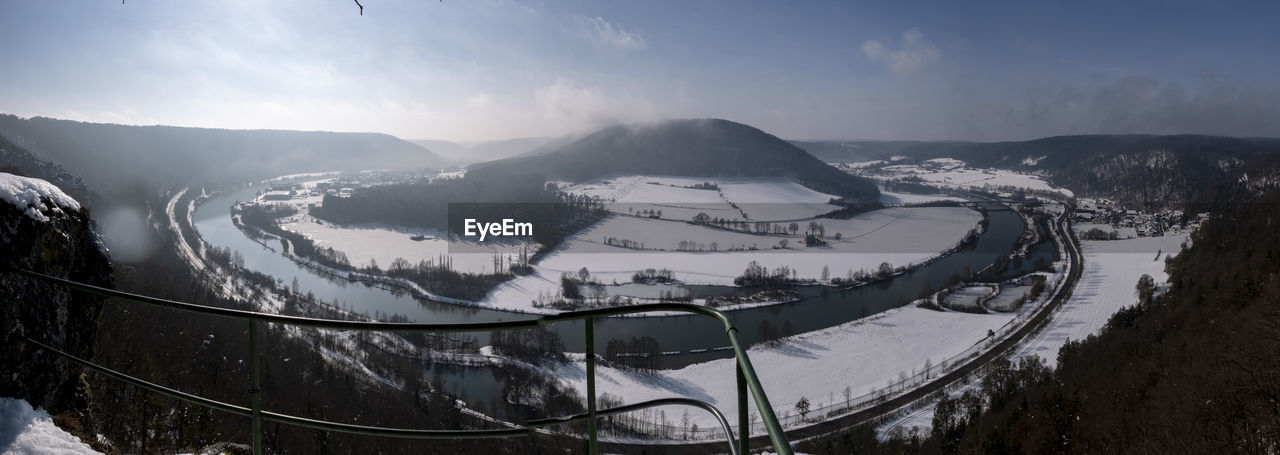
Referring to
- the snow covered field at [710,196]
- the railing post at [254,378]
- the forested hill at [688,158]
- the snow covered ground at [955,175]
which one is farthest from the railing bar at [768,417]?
the snow covered ground at [955,175]

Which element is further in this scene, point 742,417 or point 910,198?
point 910,198

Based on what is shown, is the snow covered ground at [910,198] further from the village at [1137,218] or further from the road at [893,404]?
the road at [893,404]

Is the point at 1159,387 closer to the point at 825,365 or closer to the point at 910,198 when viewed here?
the point at 825,365

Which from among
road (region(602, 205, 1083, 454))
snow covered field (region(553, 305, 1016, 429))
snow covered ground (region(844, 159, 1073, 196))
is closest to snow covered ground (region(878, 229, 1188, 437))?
road (region(602, 205, 1083, 454))

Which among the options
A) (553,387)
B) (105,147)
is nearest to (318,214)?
(105,147)

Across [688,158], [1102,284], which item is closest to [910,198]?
[688,158]

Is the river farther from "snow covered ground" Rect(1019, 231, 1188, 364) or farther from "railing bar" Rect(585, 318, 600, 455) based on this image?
"railing bar" Rect(585, 318, 600, 455)
